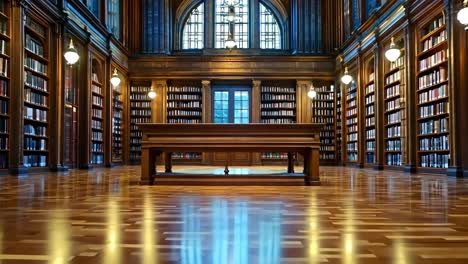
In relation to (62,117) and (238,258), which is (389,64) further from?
(238,258)

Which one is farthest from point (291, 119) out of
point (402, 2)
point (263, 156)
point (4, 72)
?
point (4, 72)

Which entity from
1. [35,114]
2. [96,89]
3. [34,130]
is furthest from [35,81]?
[96,89]

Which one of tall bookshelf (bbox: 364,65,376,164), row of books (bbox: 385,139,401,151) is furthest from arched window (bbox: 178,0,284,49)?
row of books (bbox: 385,139,401,151)

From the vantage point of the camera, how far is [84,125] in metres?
13.3

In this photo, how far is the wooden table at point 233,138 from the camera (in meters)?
6.61

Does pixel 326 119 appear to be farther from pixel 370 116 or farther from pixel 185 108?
pixel 185 108

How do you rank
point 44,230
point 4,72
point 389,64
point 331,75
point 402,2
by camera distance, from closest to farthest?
point 44,230
point 4,72
point 402,2
point 389,64
point 331,75

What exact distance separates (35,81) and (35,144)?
52.0 inches

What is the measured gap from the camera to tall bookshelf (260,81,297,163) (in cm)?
1794

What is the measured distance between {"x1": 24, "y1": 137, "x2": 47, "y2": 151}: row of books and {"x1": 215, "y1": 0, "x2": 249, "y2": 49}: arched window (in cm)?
1024

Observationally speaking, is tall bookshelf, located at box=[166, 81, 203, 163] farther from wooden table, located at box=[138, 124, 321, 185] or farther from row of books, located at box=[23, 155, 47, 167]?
wooden table, located at box=[138, 124, 321, 185]

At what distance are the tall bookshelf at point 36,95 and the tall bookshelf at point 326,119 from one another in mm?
9803

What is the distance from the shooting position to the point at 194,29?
20172 millimetres

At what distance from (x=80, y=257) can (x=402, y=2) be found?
35.3 feet
